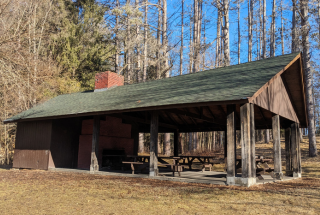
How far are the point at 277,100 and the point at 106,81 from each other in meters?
8.89

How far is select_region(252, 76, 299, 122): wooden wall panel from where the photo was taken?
878 centimetres

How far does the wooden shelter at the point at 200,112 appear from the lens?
7.87m

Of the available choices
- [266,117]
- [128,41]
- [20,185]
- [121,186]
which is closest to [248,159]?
[121,186]

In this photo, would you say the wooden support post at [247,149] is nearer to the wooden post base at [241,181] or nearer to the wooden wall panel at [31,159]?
the wooden post base at [241,181]

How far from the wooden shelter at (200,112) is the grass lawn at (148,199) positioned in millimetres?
1270

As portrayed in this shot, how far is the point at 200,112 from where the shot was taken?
36.7 feet

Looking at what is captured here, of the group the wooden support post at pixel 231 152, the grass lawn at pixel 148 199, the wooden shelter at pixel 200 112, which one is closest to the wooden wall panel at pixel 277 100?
the wooden shelter at pixel 200 112

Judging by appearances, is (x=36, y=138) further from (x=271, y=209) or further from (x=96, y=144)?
(x=271, y=209)

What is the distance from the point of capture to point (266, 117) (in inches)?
500

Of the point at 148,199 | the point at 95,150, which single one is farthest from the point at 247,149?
the point at 95,150

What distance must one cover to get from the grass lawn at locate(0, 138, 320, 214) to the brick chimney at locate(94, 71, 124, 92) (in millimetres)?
7785

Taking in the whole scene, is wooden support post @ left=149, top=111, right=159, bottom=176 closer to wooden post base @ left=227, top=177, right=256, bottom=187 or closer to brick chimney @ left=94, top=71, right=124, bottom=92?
wooden post base @ left=227, top=177, right=256, bottom=187

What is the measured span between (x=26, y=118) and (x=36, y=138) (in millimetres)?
1118

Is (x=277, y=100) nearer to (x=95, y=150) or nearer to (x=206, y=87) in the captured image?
(x=206, y=87)
